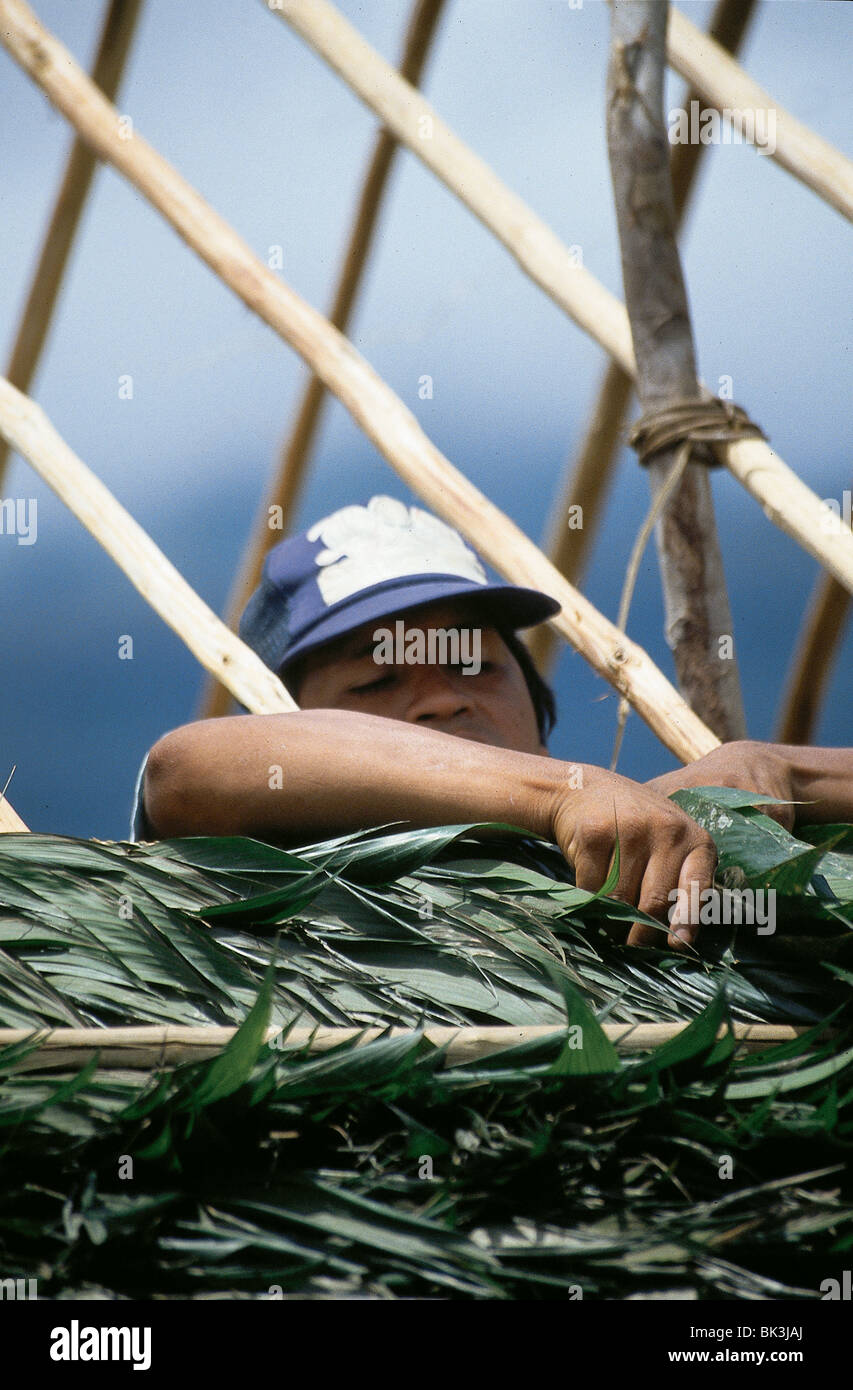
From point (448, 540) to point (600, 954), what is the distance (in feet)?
2.22

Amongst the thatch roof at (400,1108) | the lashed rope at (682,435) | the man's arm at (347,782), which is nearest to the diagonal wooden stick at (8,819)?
the man's arm at (347,782)

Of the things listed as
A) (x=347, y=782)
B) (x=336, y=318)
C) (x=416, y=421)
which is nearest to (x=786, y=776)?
(x=347, y=782)

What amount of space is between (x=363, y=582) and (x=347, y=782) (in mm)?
402

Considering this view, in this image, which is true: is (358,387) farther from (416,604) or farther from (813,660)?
(813,660)

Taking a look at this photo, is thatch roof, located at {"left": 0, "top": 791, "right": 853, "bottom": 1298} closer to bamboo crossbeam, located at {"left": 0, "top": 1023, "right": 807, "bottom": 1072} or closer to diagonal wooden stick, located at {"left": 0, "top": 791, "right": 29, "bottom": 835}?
bamboo crossbeam, located at {"left": 0, "top": 1023, "right": 807, "bottom": 1072}

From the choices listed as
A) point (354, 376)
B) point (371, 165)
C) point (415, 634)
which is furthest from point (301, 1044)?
point (371, 165)

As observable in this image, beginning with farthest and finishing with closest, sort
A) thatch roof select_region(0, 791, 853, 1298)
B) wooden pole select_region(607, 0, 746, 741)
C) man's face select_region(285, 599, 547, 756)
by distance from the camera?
wooden pole select_region(607, 0, 746, 741), man's face select_region(285, 599, 547, 756), thatch roof select_region(0, 791, 853, 1298)

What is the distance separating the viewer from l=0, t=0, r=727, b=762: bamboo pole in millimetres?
1597

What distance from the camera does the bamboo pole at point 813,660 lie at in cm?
297

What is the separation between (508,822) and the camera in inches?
35.1

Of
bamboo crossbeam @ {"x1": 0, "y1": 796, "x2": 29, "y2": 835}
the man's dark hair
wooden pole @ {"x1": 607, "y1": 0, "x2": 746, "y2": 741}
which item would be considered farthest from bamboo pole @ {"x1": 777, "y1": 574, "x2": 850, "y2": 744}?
bamboo crossbeam @ {"x1": 0, "y1": 796, "x2": 29, "y2": 835}

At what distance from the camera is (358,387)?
74.6 inches

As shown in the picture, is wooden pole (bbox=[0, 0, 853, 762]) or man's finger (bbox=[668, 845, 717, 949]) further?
wooden pole (bbox=[0, 0, 853, 762])
